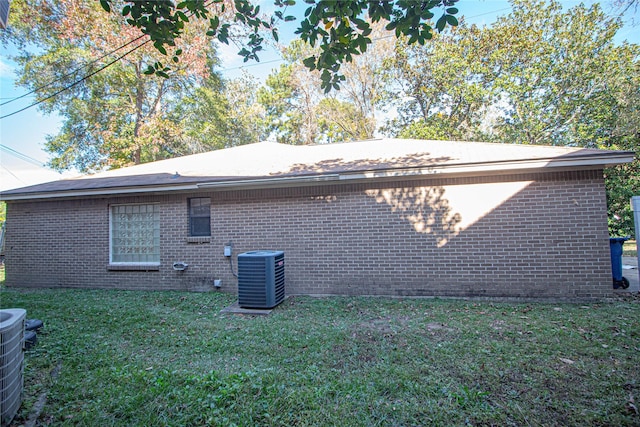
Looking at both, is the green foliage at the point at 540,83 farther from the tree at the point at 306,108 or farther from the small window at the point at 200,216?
the small window at the point at 200,216

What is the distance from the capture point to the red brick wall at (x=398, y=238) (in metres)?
5.84

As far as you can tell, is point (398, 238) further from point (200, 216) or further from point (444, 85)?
point (444, 85)

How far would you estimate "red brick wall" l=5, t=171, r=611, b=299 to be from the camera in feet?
19.2

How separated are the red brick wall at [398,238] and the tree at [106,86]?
11359mm

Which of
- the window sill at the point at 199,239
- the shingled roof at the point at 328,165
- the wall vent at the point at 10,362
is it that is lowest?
the wall vent at the point at 10,362

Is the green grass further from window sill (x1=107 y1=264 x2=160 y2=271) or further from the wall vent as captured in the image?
window sill (x1=107 y1=264 x2=160 y2=271)

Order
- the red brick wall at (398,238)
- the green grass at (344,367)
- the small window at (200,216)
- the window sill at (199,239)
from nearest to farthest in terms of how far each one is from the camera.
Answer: the green grass at (344,367)
the red brick wall at (398,238)
the window sill at (199,239)
the small window at (200,216)

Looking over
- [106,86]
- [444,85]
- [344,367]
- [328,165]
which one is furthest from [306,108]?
[344,367]

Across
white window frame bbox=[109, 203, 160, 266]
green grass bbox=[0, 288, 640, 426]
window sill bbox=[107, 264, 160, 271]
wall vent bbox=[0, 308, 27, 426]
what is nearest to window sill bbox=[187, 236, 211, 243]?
white window frame bbox=[109, 203, 160, 266]

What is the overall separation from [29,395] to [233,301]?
12.3 ft

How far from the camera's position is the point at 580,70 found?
15516 millimetres

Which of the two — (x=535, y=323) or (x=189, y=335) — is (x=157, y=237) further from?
(x=535, y=323)

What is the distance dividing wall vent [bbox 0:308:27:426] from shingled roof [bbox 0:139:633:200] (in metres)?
4.79

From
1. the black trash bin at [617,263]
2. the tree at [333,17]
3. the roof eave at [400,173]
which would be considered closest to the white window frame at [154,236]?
the roof eave at [400,173]
